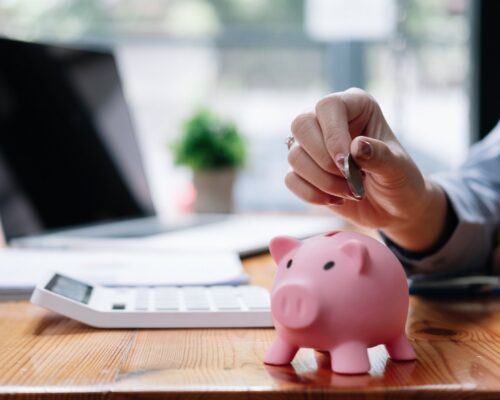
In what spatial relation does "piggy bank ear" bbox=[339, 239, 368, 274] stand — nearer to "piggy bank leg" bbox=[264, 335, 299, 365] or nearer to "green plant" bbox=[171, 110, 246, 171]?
"piggy bank leg" bbox=[264, 335, 299, 365]

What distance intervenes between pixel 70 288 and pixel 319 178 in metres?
0.23

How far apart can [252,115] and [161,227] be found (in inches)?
51.5

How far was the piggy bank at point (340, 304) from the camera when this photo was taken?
44cm

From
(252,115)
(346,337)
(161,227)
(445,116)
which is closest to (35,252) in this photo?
(161,227)

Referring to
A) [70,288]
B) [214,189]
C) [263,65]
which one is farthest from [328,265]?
[263,65]

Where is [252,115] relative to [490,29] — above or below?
below

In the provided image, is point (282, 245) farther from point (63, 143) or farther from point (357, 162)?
point (63, 143)

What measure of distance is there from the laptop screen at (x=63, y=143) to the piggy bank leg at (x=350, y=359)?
74 cm

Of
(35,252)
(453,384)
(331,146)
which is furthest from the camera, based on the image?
(35,252)

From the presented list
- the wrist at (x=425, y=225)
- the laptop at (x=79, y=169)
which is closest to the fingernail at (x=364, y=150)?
the wrist at (x=425, y=225)

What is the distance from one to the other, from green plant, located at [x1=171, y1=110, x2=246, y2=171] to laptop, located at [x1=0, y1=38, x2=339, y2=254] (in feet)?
0.91

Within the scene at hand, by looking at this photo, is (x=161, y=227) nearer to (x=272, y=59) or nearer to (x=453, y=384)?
(x=453, y=384)

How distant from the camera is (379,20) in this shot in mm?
2412

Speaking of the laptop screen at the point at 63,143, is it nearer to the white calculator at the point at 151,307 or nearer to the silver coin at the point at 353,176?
the white calculator at the point at 151,307
